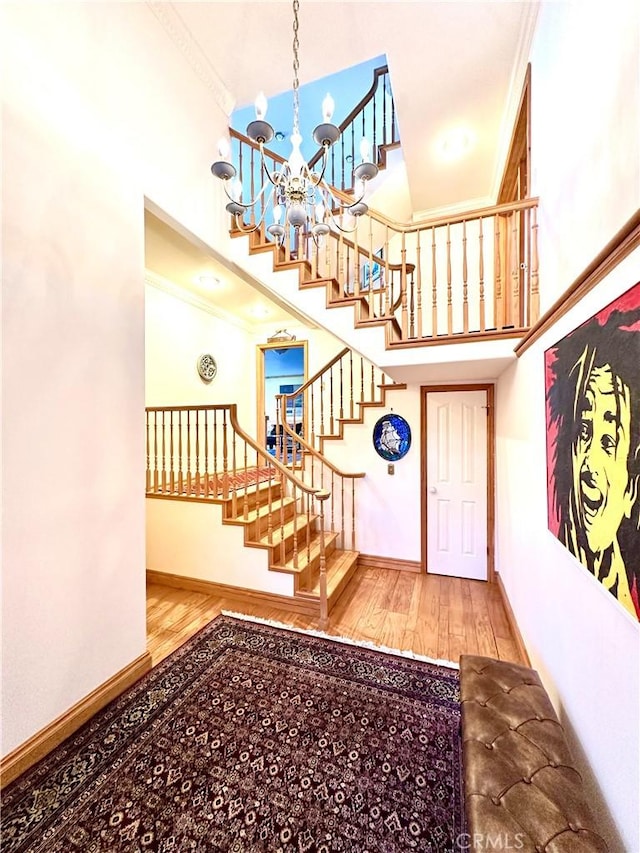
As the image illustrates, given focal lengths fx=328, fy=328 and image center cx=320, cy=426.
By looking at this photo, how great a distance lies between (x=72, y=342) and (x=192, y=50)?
2.55 metres

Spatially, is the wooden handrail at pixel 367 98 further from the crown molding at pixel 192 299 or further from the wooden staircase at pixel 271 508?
the wooden staircase at pixel 271 508

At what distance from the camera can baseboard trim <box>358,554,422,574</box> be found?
3623 mm

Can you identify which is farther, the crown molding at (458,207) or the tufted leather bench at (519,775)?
the crown molding at (458,207)

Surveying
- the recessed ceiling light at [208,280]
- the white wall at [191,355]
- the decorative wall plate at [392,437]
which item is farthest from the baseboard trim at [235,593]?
the recessed ceiling light at [208,280]

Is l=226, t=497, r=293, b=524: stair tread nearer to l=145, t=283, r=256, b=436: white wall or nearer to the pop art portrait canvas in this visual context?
l=145, t=283, r=256, b=436: white wall

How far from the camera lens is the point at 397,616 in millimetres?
2719

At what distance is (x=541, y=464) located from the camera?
170 centimetres

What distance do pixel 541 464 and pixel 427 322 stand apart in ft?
7.30

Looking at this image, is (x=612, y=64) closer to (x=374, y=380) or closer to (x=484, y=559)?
(x=374, y=380)

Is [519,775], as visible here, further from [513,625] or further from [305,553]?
[305,553]

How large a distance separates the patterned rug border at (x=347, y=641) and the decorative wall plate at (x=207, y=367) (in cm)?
309

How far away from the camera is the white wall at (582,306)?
2.92ft

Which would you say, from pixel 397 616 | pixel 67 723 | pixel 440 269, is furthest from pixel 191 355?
pixel 397 616

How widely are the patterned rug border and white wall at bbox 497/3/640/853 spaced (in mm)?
572
